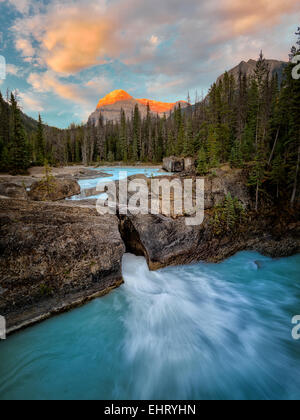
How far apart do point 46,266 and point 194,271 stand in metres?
6.34

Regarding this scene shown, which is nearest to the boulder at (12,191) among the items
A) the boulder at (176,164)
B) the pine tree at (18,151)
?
the pine tree at (18,151)

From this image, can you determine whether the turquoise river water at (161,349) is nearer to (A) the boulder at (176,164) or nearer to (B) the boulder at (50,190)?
→ (B) the boulder at (50,190)

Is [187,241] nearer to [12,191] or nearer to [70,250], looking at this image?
[70,250]

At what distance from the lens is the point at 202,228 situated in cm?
930

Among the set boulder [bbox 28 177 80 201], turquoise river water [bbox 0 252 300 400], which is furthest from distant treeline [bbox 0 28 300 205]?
boulder [bbox 28 177 80 201]

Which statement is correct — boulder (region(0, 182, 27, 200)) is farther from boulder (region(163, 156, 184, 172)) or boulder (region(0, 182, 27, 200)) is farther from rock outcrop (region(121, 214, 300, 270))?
boulder (region(163, 156, 184, 172))

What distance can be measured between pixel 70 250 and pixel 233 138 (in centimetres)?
3096

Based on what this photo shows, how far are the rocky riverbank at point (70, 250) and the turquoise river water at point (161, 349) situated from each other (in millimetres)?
583

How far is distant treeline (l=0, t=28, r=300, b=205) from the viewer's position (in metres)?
13.3

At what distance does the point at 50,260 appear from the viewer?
4.91 metres

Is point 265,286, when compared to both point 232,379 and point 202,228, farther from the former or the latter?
point 232,379

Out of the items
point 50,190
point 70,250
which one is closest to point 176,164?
point 50,190

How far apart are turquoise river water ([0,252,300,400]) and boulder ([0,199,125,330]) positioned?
18.9 inches
